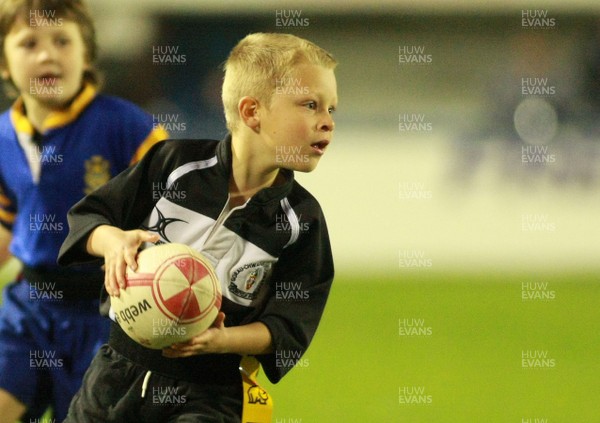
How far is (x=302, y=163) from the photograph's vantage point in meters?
3.82

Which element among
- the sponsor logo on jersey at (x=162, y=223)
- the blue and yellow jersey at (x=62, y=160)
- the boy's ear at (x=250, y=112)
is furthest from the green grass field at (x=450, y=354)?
the boy's ear at (x=250, y=112)

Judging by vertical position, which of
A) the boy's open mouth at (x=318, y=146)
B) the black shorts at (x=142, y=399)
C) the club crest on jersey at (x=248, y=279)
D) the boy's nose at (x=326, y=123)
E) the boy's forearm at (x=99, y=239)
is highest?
the boy's nose at (x=326, y=123)

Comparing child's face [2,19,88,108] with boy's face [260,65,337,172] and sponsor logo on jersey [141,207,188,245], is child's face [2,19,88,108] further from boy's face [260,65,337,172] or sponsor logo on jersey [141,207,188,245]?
boy's face [260,65,337,172]

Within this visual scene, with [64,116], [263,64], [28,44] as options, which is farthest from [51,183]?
Answer: [263,64]

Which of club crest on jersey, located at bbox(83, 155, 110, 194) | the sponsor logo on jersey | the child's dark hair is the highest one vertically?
the child's dark hair

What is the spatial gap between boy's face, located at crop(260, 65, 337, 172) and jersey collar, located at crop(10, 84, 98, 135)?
149cm

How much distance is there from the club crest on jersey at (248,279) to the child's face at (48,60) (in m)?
1.70

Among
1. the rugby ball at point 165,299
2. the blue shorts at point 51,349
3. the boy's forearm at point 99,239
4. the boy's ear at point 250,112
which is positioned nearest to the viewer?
the rugby ball at point 165,299

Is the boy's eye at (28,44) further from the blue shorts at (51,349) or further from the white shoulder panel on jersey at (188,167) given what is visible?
the white shoulder panel on jersey at (188,167)

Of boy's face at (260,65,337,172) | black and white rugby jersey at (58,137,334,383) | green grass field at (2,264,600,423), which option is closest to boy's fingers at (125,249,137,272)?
black and white rugby jersey at (58,137,334,383)

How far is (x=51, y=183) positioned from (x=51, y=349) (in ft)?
2.68

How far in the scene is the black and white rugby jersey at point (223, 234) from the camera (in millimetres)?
3836

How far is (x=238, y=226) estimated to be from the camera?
12.7 feet

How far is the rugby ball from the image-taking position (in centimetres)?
350
